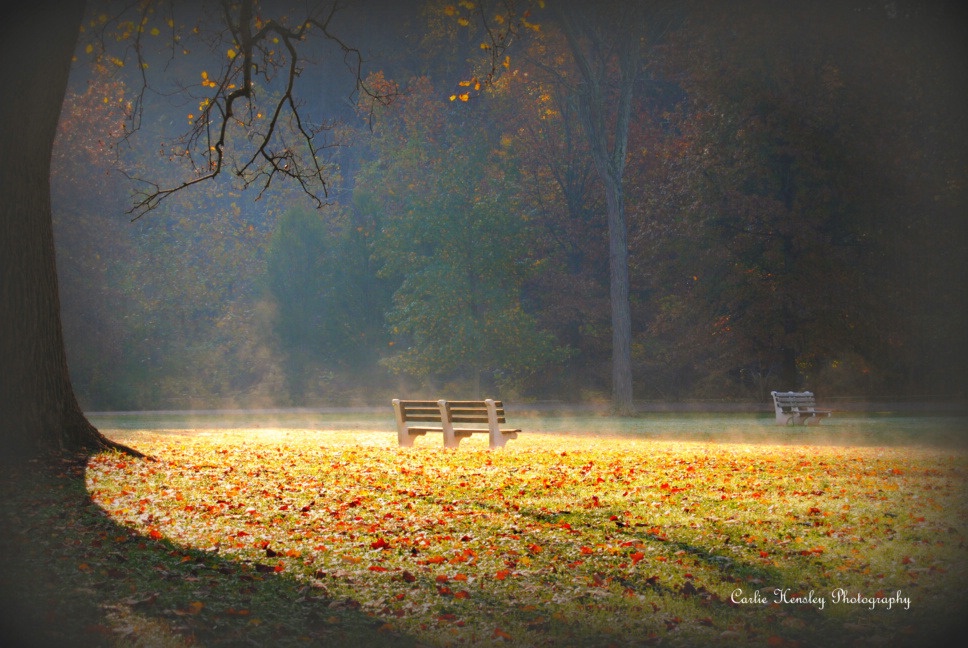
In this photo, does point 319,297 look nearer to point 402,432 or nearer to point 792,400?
point 792,400

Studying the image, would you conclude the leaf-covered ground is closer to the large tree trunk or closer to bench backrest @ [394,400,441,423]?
the large tree trunk

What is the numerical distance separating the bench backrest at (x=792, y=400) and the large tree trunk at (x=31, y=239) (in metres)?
16.7

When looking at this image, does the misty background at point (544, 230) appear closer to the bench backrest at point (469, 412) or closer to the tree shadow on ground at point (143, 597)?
the bench backrest at point (469, 412)

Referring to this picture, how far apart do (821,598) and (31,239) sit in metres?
8.40

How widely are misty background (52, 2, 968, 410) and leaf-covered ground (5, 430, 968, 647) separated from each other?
44.2ft

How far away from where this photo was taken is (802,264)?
92.3ft

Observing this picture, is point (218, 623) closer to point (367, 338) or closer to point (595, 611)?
point (595, 611)

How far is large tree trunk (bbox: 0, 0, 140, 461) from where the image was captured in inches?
390

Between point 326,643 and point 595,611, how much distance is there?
1591 millimetres

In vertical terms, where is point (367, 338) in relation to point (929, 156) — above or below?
below

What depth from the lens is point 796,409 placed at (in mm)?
22703

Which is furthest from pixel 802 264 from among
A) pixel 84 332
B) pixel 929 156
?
pixel 84 332

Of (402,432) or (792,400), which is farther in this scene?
(792,400)

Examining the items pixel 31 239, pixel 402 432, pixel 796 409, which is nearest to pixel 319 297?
pixel 796 409
